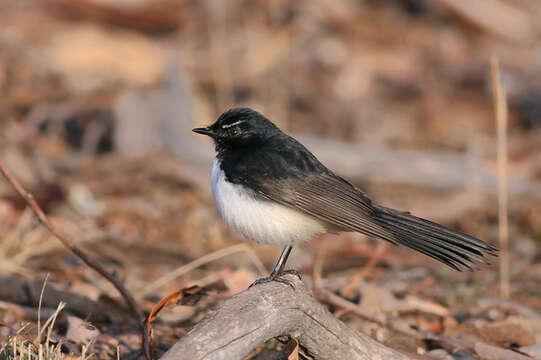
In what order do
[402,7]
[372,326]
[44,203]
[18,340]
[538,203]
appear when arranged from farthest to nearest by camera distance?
[402,7]
[538,203]
[44,203]
[372,326]
[18,340]

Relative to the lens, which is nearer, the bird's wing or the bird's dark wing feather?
the bird's dark wing feather

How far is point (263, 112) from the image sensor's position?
975 centimetres

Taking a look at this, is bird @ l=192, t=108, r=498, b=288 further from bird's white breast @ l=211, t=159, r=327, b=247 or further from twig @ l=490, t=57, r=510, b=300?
twig @ l=490, t=57, r=510, b=300

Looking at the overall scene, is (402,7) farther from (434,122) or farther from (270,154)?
(270,154)

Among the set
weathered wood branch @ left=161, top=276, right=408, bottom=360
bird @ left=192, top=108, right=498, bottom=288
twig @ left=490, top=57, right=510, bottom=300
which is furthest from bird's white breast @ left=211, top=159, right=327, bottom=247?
twig @ left=490, top=57, right=510, bottom=300

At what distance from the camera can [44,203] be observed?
708cm

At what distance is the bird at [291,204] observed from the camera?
3840mm

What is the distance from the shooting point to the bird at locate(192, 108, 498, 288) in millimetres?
3840

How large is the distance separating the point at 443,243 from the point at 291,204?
90 cm

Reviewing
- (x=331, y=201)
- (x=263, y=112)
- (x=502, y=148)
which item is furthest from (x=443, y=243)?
(x=263, y=112)

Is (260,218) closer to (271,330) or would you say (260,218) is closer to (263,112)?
(271,330)

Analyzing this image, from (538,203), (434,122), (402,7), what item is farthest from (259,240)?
(402,7)

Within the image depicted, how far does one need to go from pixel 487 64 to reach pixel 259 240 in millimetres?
9548

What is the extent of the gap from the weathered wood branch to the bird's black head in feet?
4.42
